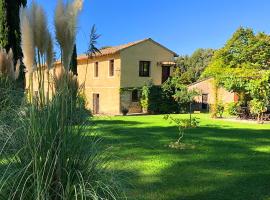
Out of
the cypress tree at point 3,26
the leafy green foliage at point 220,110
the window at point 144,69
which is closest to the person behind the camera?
the cypress tree at point 3,26

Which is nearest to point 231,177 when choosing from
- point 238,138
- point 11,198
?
point 11,198

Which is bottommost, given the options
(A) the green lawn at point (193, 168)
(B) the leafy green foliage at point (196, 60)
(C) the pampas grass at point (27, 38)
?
(A) the green lawn at point (193, 168)

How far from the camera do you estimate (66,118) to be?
11.9ft

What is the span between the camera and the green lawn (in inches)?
209

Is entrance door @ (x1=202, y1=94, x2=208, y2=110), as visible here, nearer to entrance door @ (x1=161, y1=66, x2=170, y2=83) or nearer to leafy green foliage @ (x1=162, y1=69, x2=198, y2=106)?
entrance door @ (x1=161, y1=66, x2=170, y2=83)

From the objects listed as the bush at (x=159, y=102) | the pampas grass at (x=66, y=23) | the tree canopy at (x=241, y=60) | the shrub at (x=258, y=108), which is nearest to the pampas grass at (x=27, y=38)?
the pampas grass at (x=66, y=23)

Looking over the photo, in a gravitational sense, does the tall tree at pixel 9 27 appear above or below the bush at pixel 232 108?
above

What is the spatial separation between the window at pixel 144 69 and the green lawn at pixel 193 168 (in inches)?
959

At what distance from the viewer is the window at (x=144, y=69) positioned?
3534 centimetres

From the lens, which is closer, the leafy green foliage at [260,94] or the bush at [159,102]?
the leafy green foliage at [260,94]

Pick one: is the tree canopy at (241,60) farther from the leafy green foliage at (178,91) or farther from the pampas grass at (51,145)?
the pampas grass at (51,145)

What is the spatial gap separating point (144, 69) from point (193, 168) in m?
28.7

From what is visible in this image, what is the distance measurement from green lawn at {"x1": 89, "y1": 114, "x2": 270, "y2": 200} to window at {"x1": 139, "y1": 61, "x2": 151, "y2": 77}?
24.4 m

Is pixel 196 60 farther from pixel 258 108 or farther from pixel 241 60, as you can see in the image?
pixel 258 108
